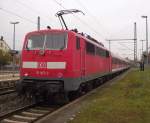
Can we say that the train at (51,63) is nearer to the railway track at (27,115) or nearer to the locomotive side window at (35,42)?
the locomotive side window at (35,42)

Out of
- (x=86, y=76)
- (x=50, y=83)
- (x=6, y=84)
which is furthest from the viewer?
(x=6, y=84)

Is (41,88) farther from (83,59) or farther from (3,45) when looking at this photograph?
(3,45)

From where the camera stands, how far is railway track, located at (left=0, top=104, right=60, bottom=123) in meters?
11.6

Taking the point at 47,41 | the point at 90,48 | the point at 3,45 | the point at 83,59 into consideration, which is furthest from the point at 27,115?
the point at 3,45

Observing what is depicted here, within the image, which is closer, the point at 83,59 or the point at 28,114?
the point at 28,114

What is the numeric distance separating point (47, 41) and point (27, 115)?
3781 millimetres

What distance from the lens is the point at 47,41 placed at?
50.0 ft

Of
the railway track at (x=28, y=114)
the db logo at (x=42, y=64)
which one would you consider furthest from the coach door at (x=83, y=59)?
the railway track at (x=28, y=114)

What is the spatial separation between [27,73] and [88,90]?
592 centimetres

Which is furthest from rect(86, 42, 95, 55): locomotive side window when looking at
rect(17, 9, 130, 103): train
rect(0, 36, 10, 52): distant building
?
rect(0, 36, 10, 52): distant building

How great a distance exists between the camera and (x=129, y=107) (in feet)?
41.4

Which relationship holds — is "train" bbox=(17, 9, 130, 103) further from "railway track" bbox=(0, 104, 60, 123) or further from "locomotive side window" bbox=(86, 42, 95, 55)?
"locomotive side window" bbox=(86, 42, 95, 55)

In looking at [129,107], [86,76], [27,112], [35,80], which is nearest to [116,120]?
[129,107]

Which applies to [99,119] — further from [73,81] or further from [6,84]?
[6,84]
